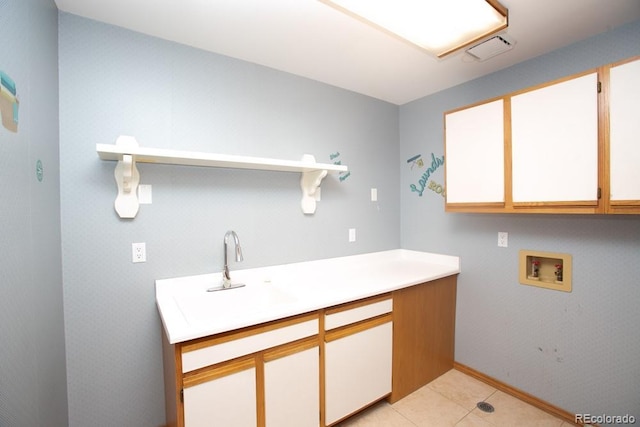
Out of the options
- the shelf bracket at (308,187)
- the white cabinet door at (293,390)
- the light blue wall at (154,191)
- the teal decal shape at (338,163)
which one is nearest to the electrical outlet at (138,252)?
the light blue wall at (154,191)

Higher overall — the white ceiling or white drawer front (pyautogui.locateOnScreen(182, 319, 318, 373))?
the white ceiling

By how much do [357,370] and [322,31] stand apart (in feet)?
7.05

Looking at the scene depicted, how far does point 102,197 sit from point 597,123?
2787mm

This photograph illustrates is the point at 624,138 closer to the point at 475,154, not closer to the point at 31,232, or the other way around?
the point at 475,154

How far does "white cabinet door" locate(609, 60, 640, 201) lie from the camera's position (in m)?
1.34

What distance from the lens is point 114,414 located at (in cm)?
154

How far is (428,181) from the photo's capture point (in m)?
2.62

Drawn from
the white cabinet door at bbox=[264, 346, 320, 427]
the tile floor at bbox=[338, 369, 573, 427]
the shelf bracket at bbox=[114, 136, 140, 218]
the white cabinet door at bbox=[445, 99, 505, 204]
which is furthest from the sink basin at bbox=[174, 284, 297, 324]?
the white cabinet door at bbox=[445, 99, 505, 204]

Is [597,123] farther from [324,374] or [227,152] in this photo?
[227,152]

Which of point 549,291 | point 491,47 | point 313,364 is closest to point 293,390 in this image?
point 313,364

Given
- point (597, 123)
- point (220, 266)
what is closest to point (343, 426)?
point (220, 266)

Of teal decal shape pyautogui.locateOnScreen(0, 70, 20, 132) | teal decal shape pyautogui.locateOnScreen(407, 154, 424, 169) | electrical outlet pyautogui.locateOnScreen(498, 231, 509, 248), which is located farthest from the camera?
teal decal shape pyautogui.locateOnScreen(407, 154, 424, 169)

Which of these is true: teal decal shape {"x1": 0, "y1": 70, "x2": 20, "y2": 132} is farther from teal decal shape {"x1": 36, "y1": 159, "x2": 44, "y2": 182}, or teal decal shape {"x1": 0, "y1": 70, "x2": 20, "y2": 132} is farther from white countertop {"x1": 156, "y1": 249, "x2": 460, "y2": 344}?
white countertop {"x1": 156, "y1": 249, "x2": 460, "y2": 344}

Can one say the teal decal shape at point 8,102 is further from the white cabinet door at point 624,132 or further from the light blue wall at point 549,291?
the white cabinet door at point 624,132
